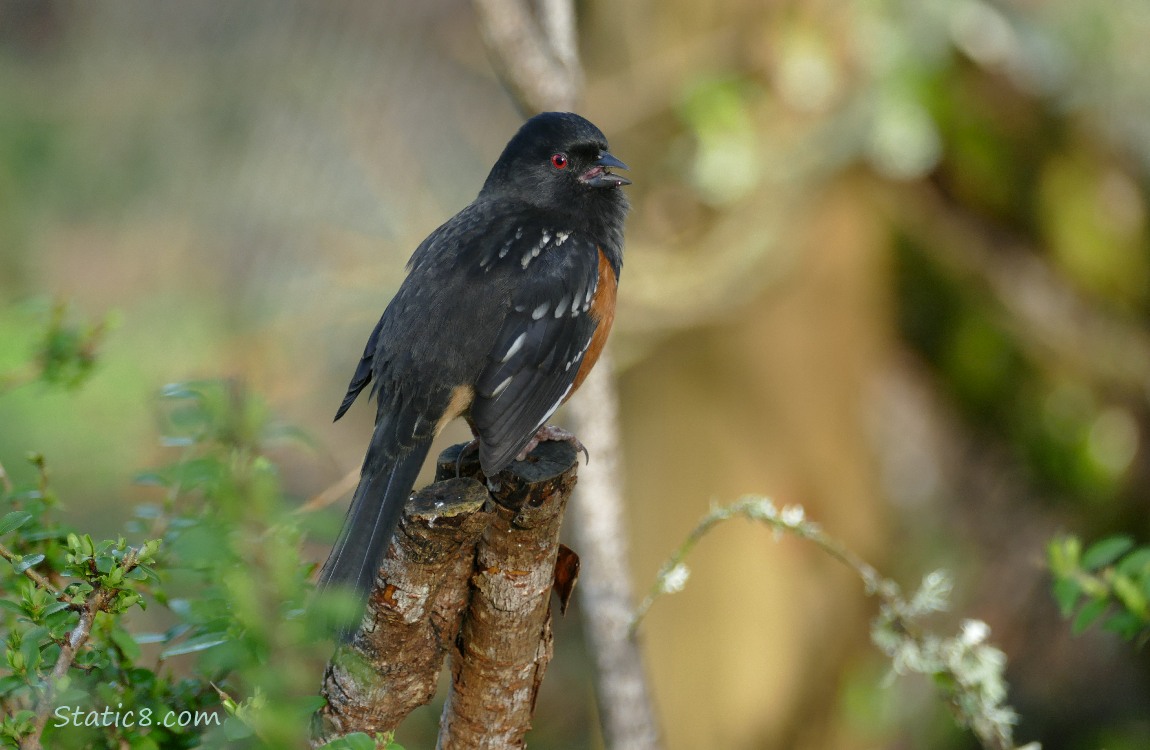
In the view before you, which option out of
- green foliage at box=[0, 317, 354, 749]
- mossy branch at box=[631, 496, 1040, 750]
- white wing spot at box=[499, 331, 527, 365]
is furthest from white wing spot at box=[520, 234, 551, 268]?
green foliage at box=[0, 317, 354, 749]

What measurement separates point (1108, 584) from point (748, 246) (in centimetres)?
249

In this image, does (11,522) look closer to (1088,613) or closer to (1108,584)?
(1088,613)

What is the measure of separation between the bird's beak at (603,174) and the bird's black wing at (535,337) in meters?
0.24

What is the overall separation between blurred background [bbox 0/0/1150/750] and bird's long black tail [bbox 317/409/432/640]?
5.51 feet

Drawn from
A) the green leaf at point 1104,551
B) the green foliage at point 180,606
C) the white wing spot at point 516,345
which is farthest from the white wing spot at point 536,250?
the green leaf at point 1104,551

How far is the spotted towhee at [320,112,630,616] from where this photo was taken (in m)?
2.25

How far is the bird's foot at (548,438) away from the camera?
91.1 inches

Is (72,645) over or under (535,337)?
under

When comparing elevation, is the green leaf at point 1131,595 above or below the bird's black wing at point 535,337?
below

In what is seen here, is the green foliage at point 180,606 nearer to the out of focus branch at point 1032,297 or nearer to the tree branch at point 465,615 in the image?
the tree branch at point 465,615

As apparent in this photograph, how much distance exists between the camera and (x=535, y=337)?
247cm

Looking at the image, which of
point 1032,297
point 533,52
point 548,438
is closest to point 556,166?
point 533,52

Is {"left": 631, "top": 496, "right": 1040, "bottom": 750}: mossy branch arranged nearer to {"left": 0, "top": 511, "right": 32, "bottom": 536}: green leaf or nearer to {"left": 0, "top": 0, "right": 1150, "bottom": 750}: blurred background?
{"left": 0, "top": 511, "right": 32, "bottom": 536}: green leaf

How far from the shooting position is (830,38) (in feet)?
13.7
